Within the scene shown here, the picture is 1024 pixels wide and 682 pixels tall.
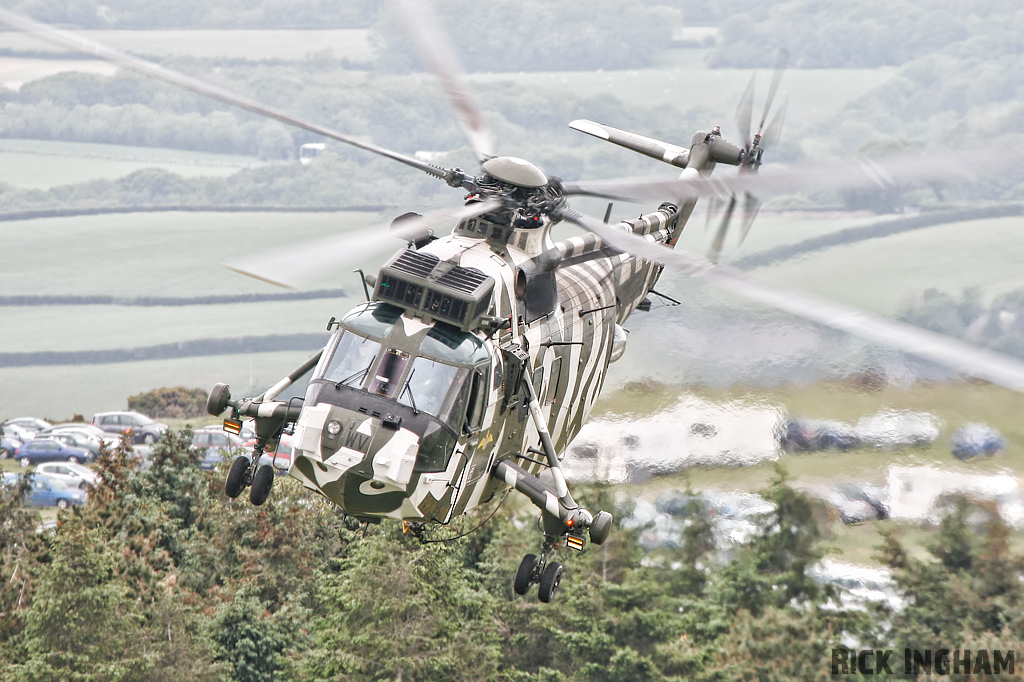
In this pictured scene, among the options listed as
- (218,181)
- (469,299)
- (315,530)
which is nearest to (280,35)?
(218,181)

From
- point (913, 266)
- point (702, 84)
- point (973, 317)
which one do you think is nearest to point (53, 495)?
point (973, 317)

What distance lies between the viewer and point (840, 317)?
1522 centimetres

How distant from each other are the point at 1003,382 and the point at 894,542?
866 inches

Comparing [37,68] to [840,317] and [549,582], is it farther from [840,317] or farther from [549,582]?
[840,317]

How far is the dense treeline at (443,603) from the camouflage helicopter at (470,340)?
44.2 ft

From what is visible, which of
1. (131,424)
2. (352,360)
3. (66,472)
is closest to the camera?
(352,360)

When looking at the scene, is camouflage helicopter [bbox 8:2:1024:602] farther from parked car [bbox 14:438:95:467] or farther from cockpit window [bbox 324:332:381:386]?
parked car [bbox 14:438:95:467]

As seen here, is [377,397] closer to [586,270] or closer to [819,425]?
[586,270]

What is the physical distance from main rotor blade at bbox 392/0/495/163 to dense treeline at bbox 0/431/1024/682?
15.2 m

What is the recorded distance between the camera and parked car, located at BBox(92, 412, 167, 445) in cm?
5900

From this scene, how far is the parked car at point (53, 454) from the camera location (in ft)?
180

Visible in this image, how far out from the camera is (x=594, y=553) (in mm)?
36344

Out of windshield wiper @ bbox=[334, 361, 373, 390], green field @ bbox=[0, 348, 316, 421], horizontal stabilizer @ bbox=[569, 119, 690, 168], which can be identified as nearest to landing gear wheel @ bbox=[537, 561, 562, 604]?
windshield wiper @ bbox=[334, 361, 373, 390]

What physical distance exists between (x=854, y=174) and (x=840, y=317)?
2.06m
